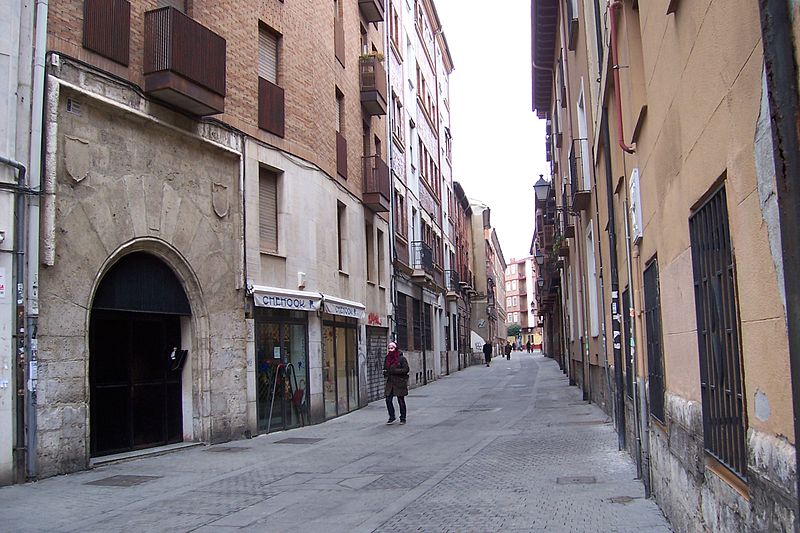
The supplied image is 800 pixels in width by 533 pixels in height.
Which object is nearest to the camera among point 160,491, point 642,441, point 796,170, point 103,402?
point 796,170

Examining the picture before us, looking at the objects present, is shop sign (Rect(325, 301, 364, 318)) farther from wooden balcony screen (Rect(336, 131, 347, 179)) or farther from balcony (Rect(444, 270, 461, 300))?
balcony (Rect(444, 270, 461, 300))

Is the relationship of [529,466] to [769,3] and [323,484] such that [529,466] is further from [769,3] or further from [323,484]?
[769,3]

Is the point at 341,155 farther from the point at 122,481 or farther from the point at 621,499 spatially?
the point at 621,499

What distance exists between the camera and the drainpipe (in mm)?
2570

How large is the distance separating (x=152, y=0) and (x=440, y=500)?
30.3 ft

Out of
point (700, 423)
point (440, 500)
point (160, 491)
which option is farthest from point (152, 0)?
point (700, 423)

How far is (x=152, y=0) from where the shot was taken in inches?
478

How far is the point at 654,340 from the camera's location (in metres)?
7.07

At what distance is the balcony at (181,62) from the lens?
458 inches

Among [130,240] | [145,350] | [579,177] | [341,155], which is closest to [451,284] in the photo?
[341,155]

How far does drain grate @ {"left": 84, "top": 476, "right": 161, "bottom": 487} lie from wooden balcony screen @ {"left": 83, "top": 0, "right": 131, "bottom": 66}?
5994 millimetres

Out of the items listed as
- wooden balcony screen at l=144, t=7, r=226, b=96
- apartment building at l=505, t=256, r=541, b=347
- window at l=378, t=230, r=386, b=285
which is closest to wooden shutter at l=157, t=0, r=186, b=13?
wooden balcony screen at l=144, t=7, r=226, b=96

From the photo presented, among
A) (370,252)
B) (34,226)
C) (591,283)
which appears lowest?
(591,283)

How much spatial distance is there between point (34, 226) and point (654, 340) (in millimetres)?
7632
